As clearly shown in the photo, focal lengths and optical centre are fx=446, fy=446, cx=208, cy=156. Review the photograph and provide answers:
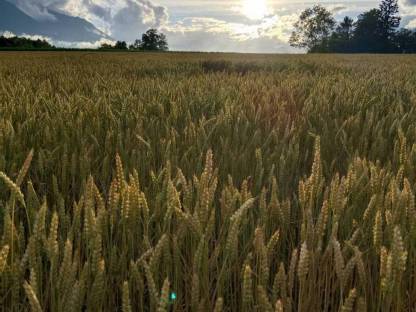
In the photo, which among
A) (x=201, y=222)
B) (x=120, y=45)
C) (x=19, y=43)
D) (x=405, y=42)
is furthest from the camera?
(x=405, y=42)

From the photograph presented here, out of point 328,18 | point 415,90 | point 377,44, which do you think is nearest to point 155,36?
point 328,18

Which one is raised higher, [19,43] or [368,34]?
[368,34]

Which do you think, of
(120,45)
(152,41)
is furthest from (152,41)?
(120,45)

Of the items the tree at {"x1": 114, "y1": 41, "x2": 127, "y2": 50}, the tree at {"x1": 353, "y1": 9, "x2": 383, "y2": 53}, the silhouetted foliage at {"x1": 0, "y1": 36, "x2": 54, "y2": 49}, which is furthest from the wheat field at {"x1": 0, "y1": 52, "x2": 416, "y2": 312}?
the tree at {"x1": 353, "y1": 9, "x2": 383, "y2": 53}

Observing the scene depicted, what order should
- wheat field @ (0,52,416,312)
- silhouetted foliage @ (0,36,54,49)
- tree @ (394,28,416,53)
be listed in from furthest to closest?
tree @ (394,28,416,53) → silhouetted foliage @ (0,36,54,49) → wheat field @ (0,52,416,312)

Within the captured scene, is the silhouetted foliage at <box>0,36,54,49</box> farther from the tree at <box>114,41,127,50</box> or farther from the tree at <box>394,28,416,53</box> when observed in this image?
the tree at <box>394,28,416,53</box>

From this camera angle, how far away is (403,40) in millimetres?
68812

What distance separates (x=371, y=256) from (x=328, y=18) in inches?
2949

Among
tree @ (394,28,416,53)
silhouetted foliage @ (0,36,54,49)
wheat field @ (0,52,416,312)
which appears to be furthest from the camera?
tree @ (394,28,416,53)

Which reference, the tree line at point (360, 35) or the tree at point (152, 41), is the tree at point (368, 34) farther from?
the tree at point (152, 41)

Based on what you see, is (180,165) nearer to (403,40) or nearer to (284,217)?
(284,217)

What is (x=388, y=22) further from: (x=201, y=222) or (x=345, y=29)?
(x=201, y=222)

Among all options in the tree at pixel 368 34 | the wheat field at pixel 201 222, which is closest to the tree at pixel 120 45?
the tree at pixel 368 34

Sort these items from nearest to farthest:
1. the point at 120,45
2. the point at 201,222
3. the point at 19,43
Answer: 1. the point at 201,222
2. the point at 19,43
3. the point at 120,45
